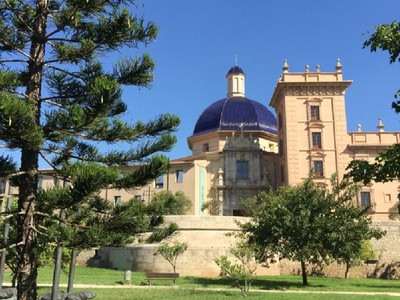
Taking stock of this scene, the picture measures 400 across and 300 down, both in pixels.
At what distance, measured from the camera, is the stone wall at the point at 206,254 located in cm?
2572

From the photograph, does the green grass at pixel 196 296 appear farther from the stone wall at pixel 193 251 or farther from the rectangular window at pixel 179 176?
the rectangular window at pixel 179 176

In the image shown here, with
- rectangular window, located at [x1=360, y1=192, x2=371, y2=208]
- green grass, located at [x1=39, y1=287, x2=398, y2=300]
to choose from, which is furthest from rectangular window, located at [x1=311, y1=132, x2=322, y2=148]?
green grass, located at [x1=39, y1=287, x2=398, y2=300]

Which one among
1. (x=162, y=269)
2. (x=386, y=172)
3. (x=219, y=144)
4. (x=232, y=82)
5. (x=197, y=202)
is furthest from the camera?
(x=232, y=82)

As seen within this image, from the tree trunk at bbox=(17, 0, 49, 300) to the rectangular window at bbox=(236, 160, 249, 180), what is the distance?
32237 mm

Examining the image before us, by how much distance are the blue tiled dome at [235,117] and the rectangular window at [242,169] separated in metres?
4.90

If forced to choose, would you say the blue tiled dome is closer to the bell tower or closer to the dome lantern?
the dome lantern

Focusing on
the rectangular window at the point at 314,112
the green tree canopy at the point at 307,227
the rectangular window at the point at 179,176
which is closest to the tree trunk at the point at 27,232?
the green tree canopy at the point at 307,227

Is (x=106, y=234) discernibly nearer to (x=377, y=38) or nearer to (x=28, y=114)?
(x=28, y=114)

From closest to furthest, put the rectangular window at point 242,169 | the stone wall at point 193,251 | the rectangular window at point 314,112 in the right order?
the stone wall at point 193,251 < the rectangular window at point 314,112 < the rectangular window at point 242,169

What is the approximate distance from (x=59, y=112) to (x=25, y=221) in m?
1.86

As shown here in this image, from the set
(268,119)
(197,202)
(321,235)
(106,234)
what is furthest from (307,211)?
(268,119)

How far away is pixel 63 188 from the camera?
6.93m

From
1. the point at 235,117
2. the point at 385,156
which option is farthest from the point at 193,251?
the point at 385,156

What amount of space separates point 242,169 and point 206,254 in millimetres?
14580
